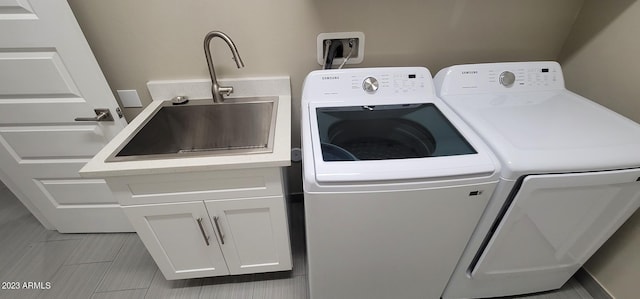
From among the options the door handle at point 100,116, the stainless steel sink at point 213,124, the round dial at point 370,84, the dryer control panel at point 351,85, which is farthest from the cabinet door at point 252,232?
the door handle at point 100,116

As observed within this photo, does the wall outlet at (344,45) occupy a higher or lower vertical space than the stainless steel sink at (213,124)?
higher

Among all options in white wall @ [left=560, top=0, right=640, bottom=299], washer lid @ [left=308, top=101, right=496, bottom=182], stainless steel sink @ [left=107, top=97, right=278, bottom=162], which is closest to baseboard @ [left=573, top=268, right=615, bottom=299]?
white wall @ [left=560, top=0, right=640, bottom=299]

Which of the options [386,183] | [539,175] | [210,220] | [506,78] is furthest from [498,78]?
[210,220]

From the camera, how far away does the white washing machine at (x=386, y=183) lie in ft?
2.74

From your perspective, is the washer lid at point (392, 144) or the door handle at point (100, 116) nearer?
the washer lid at point (392, 144)

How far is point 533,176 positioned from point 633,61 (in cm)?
89

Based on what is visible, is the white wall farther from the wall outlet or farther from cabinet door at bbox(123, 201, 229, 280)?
cabinet door at bbox(123, 201, 229, 280)

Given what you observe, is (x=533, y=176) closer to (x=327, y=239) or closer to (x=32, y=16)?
(x=327, y=239)

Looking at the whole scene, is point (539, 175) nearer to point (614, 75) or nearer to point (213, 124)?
point (614, 75)

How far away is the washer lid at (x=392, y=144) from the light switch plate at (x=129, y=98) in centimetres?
104

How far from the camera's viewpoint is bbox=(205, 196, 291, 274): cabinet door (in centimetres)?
112

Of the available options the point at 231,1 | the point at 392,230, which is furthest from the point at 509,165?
the point at 231,1

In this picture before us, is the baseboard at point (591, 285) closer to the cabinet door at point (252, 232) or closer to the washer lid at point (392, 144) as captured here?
the washer lid at point (392, 144)

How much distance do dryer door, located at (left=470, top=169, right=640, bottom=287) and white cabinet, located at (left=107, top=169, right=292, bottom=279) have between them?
0.91 metres
